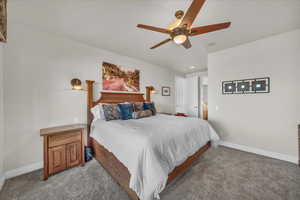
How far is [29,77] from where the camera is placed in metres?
2.18

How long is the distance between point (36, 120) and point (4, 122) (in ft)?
1.28

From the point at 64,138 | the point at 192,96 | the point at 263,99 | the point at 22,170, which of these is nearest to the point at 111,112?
the point at 64,138

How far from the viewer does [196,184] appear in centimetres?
178

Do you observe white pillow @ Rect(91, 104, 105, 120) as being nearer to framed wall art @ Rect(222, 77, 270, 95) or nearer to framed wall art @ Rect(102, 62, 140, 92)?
framed wall art @ Rect(102, 62, 140, 92)

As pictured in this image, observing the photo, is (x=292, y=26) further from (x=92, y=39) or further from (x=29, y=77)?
(x=29, y=77)

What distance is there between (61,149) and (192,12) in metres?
2.99

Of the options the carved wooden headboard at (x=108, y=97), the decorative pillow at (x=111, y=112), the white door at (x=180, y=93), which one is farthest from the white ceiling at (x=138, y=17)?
the white door at (x=180, y=93)

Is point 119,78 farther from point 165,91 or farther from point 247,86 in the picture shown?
point 247,86

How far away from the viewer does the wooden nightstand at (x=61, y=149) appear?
6.25ft

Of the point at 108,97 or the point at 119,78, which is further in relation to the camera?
the point at 119,78

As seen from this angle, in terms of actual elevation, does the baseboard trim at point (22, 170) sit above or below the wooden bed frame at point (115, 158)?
below

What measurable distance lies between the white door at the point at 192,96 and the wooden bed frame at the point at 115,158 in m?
3.34

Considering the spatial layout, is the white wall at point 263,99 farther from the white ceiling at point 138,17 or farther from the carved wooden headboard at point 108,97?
the carved wooden headboard at point 108,97

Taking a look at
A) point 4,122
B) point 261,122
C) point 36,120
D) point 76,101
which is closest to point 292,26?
point 261,122
